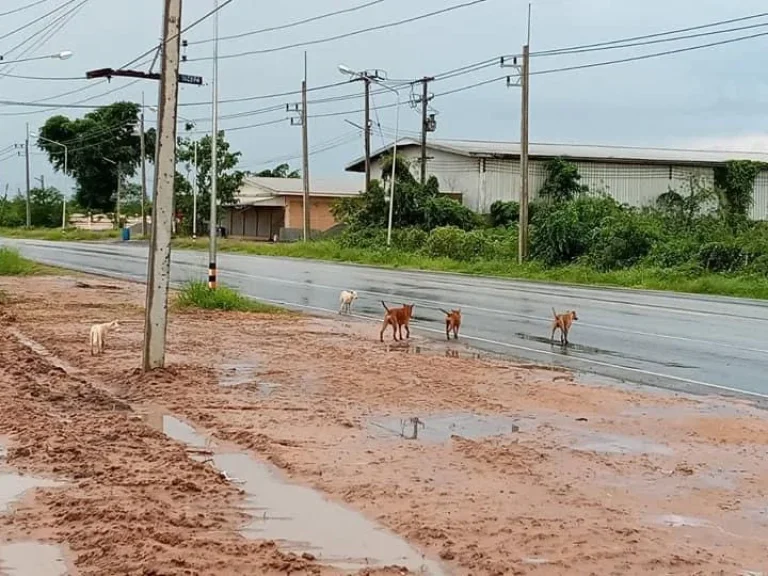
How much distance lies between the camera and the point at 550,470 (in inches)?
323

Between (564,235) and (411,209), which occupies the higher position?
(411,209)

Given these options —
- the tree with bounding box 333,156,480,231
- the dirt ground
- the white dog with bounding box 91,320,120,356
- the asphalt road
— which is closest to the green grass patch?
the tree with bounding box 333,156,480,231

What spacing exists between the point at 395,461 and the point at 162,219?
5626 millimetres

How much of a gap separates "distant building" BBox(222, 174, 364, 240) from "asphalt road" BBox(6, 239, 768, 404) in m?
33.7

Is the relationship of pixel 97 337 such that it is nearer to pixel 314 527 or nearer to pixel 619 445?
pixel 619 445

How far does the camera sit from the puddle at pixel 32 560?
572 centimetres

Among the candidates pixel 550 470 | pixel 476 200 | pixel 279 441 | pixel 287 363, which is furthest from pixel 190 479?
pixel 476 200

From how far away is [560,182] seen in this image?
184 feet

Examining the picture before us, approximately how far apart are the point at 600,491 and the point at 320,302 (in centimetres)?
1763

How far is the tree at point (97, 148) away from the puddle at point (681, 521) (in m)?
84.1

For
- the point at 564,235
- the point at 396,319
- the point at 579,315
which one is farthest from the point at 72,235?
the point at 396,319

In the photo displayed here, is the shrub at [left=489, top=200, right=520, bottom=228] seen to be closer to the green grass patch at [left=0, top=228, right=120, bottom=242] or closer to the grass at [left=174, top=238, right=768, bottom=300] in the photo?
the grass at [left=174, top=238, right=768, bottom=300]

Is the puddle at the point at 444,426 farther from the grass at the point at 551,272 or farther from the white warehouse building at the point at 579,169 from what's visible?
the white warehouse building at the point at 579,169

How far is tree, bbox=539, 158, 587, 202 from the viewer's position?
5606 centimetres
